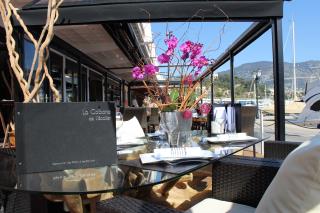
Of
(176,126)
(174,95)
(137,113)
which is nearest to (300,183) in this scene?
(176,126)

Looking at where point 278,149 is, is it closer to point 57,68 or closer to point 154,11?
point 154,11

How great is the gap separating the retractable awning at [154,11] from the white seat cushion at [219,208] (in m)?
1.76

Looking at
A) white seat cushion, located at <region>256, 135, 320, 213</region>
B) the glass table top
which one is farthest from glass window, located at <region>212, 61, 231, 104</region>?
white seat cushion, located at <region>256, 135, 320, 213</region>

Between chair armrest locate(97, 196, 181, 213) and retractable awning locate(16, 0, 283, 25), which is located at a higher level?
retractable awning locate(16, 0, 283, 25)

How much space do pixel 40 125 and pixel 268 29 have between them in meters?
2.86

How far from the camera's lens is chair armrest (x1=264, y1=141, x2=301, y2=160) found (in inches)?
82.9

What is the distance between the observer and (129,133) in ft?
7.04

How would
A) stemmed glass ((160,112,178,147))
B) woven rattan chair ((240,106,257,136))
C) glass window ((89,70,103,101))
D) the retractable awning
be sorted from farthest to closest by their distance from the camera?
glass window ((89,70,103,101))
woven rattan chair ((240,106,257,136))
the retractable awning
stemmed glass ((160,112,178,147))

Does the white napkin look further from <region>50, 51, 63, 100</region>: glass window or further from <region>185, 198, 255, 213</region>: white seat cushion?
<region>50, 51, 63, 100</region>: glass window

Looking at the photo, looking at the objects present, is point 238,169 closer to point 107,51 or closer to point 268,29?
point 268,29

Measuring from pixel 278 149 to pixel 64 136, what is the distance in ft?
5.01

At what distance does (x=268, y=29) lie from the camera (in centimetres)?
336

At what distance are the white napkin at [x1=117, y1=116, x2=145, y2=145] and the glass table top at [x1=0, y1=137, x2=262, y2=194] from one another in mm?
651

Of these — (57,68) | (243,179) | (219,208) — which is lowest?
(219,208)
